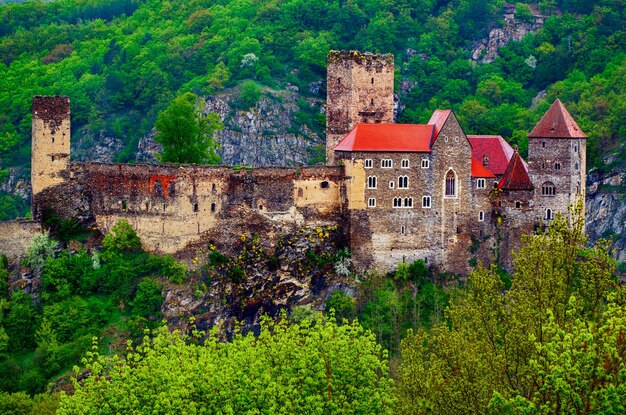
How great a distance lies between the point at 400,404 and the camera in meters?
53.0

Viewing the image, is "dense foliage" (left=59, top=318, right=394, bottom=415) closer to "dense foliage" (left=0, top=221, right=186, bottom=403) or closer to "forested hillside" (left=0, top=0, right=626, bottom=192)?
"dense foliage" (left=0, top=221, right=186, bottom=403)

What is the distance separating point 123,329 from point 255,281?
7831 millimetres

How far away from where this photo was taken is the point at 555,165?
8394 centimetres

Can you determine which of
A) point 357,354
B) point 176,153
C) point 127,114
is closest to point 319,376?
point 357,354

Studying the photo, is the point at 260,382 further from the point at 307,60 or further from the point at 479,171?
the point at 307,60

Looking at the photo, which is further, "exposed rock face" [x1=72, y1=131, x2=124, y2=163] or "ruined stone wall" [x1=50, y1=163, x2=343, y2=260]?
"exposed rock face" [x1=72, y1=131, x2=124, y2=163]

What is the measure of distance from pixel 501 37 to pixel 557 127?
180ft

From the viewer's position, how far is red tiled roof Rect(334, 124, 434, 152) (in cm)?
8394

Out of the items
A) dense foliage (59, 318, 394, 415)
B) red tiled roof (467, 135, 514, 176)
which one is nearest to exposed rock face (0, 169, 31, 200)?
red tiled roof (467, 135, 514, 176)

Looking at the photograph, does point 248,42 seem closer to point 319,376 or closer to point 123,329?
point 123,329

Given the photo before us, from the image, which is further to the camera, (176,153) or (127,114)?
(127,114)

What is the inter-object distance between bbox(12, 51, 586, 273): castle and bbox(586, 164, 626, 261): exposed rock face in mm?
20570

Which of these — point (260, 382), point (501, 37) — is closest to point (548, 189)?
point (260, 382)

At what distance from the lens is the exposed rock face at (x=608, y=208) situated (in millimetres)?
103938
